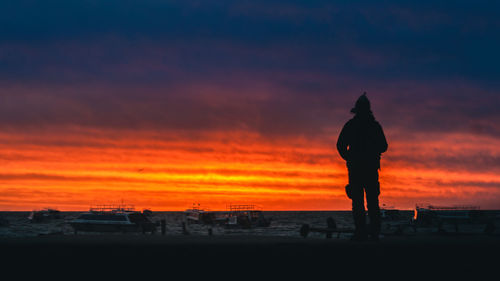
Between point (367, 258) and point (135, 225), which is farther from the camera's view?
point (135, 225)

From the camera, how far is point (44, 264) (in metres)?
7.68

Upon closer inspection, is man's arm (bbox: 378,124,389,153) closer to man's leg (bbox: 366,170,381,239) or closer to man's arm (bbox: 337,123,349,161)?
man's leg (bbox: 366,170,381,239)

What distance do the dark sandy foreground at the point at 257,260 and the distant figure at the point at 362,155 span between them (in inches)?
136

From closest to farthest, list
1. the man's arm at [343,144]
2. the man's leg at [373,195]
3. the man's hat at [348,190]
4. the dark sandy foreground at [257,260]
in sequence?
the dark sandy foreground at [257,260]
the man's leg at [373,195]
the man's hat at [348,190]
the man's arm at [343,144]

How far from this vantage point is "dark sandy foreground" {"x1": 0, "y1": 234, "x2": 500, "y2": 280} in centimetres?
707

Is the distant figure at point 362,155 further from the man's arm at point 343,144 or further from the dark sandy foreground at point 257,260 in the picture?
the dark sandy foreground at point 257,260

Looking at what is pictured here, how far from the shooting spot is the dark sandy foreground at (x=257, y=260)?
23.2 feet

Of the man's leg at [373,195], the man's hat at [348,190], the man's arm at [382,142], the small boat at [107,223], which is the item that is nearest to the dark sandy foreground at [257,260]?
the man's leg at [373,195]

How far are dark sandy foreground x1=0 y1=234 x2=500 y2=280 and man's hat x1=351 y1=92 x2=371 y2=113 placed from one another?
463 cm

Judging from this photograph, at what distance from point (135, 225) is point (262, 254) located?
79.3 metres

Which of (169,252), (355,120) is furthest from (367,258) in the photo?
(355,120)

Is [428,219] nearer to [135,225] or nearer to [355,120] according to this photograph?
[135,225]

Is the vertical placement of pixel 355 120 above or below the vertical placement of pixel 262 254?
above

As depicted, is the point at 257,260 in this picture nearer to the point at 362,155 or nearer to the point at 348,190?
the point at 348,190
